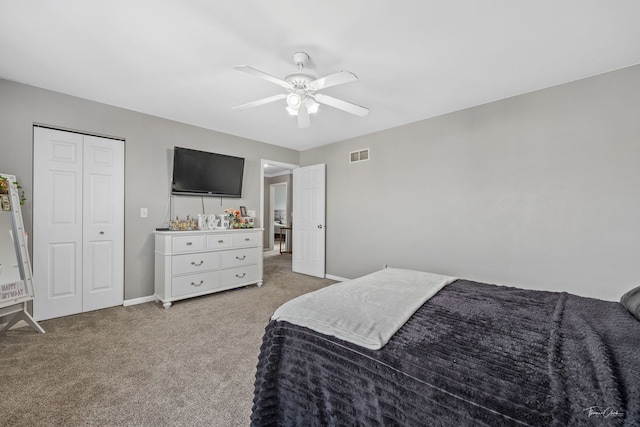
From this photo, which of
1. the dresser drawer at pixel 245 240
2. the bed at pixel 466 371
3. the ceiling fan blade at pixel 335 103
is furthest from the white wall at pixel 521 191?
the dresser drawer at pixel 245 240

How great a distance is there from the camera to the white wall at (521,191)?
2.38 m

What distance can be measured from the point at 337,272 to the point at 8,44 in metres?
4.34

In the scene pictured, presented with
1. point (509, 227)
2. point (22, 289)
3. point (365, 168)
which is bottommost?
point (22, 289)

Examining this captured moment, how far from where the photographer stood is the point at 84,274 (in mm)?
3025

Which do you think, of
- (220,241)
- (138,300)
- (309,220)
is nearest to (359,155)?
(309,220)

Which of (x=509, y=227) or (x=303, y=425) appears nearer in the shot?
(x=303, y=425)

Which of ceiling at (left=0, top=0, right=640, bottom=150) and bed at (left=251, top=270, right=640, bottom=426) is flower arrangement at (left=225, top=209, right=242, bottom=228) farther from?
bed at (left=251, top=270, right=640, bottom=426)

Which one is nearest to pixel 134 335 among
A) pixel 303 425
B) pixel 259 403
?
pixel 259 403

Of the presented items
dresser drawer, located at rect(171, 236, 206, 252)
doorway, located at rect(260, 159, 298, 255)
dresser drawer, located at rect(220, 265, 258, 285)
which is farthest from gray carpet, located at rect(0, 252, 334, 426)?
doorway, located at rect(260, 159, 298, 255)

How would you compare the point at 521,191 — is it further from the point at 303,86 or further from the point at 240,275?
the point at 240,275

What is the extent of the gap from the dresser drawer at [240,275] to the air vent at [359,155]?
7.54 feet

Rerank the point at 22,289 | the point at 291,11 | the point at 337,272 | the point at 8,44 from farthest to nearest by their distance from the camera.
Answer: the point at 337,272 → the point at 22,289 → the point at 8,44 → the point at 291,11

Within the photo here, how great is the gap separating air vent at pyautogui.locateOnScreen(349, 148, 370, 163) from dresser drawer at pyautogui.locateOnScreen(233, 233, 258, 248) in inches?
77.3

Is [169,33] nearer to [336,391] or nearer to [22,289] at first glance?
[336,391]
